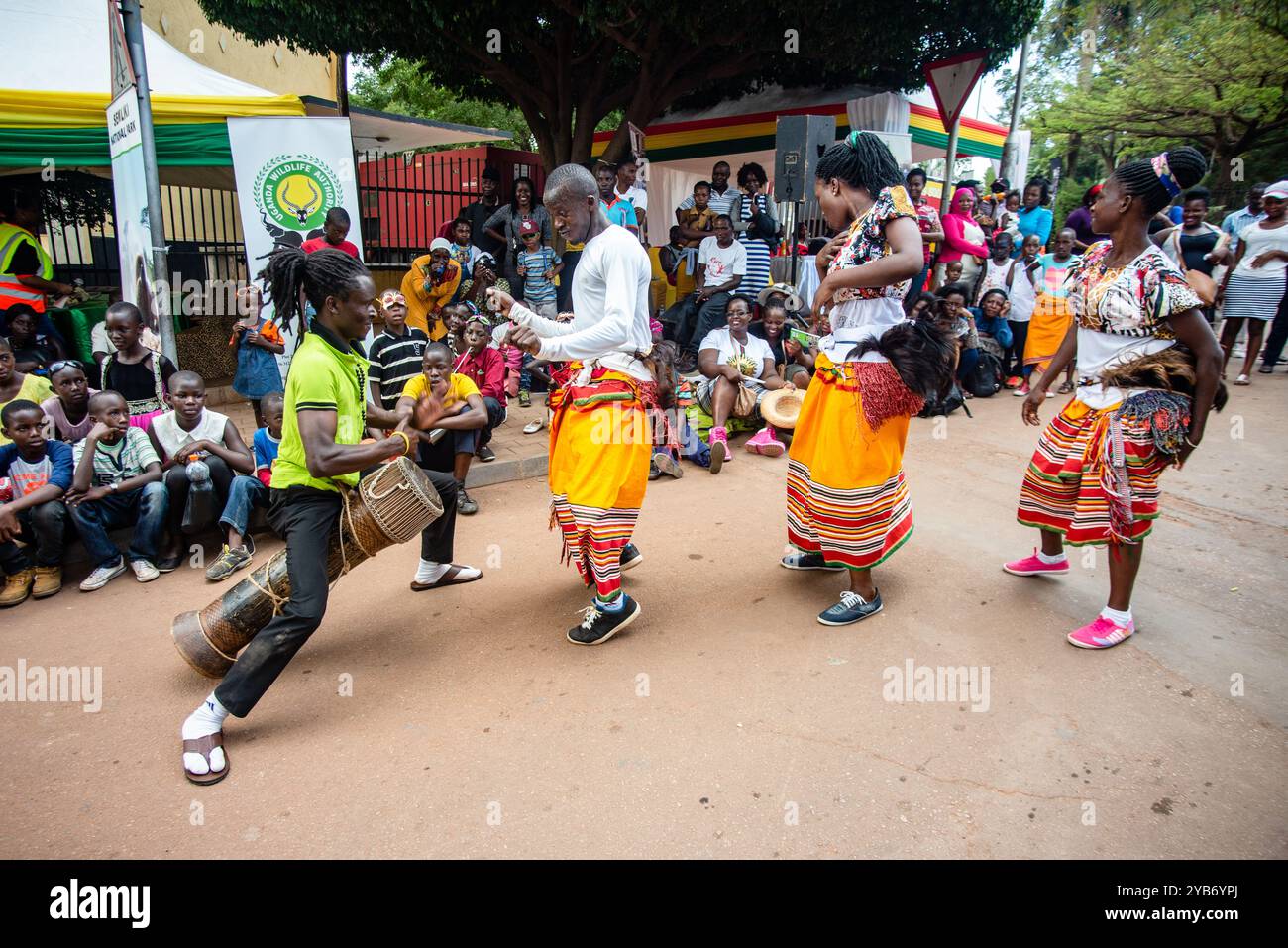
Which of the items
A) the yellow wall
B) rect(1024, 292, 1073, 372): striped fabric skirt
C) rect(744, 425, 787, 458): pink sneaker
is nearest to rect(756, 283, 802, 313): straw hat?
rect(744, 425, 787, 458): pink sneaker

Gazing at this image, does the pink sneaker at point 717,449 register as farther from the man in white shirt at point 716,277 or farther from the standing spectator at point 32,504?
the standing spectator at point 32,504

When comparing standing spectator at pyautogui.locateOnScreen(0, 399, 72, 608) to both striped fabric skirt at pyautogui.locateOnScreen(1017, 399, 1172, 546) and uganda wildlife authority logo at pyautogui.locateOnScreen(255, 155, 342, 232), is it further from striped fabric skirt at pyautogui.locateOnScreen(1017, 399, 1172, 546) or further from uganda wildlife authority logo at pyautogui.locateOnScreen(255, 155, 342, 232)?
striped fabric skirt at pyautogui.locateOnScreen(1017, 399, 1172, 546)

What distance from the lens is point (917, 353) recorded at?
11.6 ft

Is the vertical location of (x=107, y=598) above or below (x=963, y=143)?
below

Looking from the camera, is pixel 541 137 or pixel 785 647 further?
pixel 541 137

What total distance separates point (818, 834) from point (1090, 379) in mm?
2405

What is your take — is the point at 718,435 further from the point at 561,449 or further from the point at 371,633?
the point at 371,633

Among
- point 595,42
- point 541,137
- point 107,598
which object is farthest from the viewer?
point 541,137

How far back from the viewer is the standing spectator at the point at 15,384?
4738mm

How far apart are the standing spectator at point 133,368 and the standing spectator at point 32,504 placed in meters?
0.62

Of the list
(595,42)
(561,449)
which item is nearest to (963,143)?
(595,42)

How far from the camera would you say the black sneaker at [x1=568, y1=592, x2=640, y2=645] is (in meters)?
3.64

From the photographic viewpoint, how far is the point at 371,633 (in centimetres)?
384

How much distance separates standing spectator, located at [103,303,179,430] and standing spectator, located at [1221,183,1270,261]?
10460 mm
